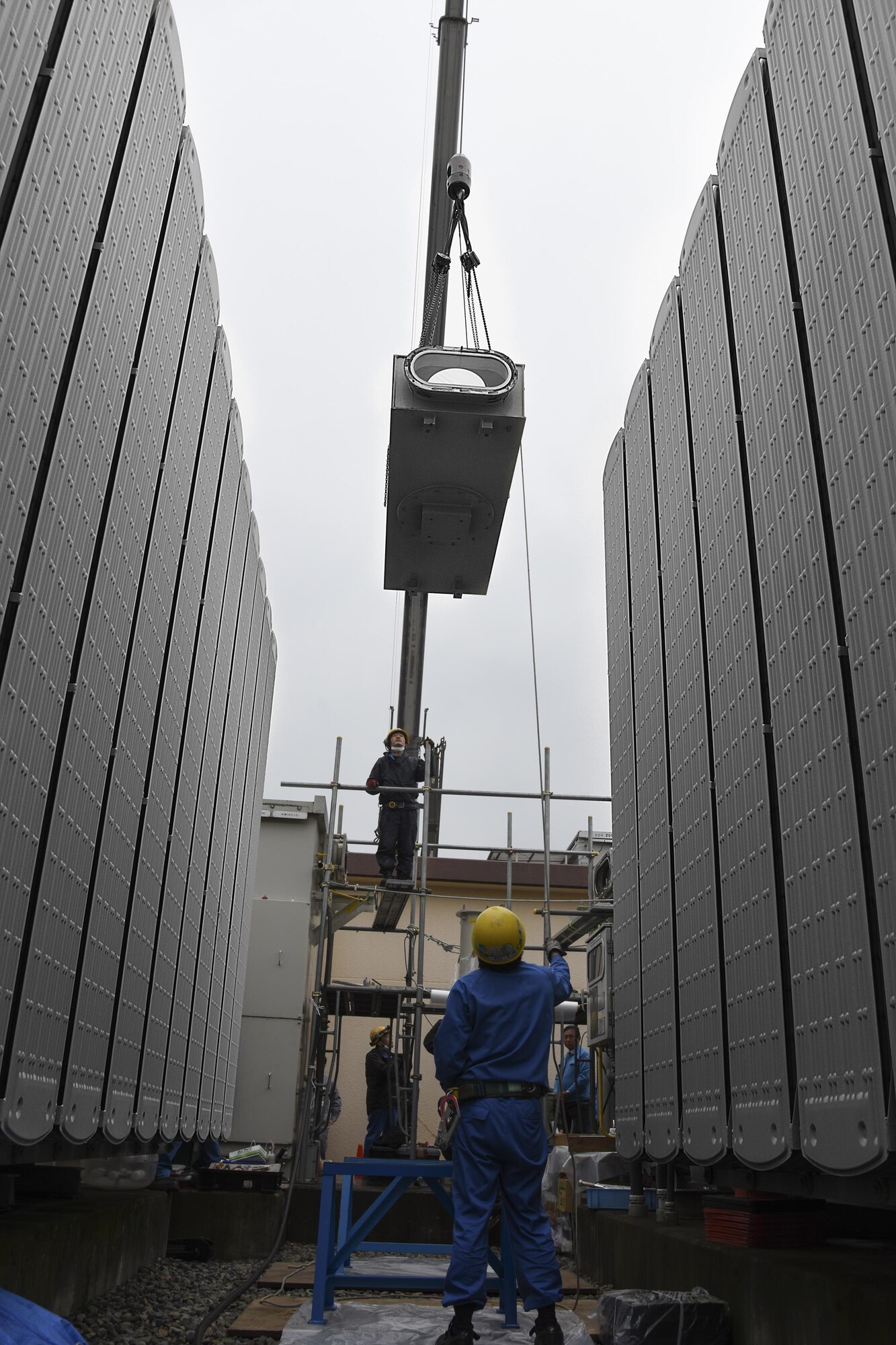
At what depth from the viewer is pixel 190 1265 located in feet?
25.2

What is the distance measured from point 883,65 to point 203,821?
20.0 ft

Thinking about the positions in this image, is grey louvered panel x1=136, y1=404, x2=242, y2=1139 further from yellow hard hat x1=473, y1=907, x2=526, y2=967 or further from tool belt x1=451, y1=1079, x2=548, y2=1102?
yellow hard hat x1=473, y1=907, x2=526, y2=967

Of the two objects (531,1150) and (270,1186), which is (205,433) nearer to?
(531,1150)

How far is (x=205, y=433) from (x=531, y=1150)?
15.7 ft

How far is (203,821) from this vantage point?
7.65 meters

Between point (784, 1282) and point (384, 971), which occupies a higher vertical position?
point (384, 971)

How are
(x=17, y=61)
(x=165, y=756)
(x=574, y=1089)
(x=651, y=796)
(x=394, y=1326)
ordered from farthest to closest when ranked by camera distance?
(x=574, y=1089) < (x=651, y=796) < (x=165, y=756) < (x=394, y=1326) < (x=17, y=61)

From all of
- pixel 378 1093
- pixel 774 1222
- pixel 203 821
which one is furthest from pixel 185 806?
pixel 378 1093

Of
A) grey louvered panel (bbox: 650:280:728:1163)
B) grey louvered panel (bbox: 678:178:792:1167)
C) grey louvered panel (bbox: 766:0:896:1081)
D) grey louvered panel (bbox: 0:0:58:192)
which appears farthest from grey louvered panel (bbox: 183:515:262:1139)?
grey louvered panel (bbox: 766:0:896:1081)

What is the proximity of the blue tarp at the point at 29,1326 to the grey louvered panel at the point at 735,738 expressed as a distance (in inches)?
103

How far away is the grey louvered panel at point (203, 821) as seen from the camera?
22.6 ft

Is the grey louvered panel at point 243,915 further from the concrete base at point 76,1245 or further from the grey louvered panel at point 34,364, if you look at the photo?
the grey louvered panel at point 34,364

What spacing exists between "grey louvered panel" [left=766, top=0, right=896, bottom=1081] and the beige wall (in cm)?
1309

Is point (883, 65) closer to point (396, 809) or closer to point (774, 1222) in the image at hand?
point (774, 1222)
